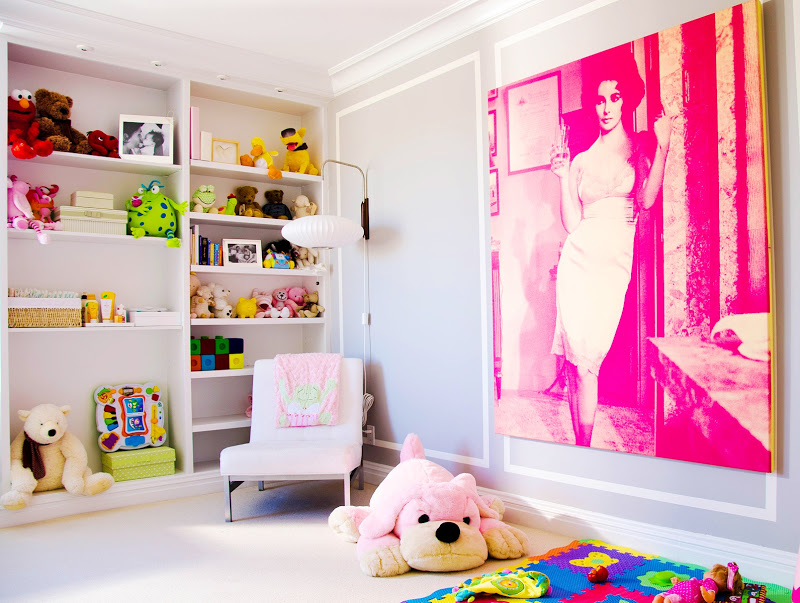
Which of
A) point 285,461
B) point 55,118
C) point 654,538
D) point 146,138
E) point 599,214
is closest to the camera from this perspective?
point 654,538

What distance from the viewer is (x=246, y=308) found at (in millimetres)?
4055

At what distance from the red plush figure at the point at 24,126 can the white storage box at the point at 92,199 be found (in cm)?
28

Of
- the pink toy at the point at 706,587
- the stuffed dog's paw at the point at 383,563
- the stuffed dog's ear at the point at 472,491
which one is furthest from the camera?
the stuffed dog's ear at the point at 472,491

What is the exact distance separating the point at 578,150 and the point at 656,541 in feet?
5.34

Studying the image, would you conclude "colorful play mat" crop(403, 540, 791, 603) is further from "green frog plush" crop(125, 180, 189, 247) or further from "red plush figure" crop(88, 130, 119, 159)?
"red plush figure" crop(88, 130, 119, 159)

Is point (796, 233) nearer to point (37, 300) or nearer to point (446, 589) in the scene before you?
point (446, 589)

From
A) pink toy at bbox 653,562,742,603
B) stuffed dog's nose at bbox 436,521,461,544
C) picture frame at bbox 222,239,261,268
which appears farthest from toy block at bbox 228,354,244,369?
pink toy at bbox 653,562,742,603

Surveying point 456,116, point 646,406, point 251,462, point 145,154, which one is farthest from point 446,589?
point 145,154

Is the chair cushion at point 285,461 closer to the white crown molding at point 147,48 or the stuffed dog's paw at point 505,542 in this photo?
the stuffed dog's paw at point 505,542

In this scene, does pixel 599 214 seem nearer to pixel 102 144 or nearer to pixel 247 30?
pixel 247 30

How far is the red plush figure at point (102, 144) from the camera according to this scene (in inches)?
140

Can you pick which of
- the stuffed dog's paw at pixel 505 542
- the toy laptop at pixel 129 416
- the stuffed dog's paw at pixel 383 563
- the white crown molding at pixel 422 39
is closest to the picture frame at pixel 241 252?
the toy laptop at pixel 129 416

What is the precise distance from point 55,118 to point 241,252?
1.22 m

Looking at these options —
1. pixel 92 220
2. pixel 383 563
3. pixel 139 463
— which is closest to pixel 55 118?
pixel 92 220
